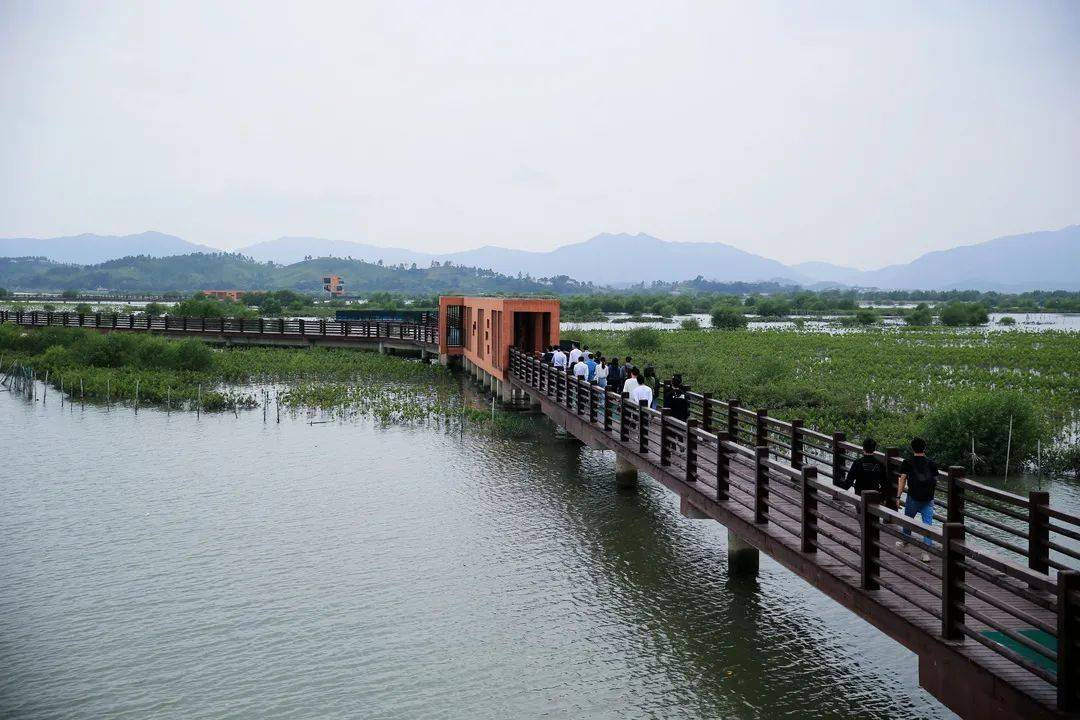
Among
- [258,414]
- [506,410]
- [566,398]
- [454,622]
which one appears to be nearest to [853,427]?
[566,398]

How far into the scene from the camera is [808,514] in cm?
948

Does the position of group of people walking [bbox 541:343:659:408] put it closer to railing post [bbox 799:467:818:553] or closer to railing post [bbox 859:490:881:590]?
railing post [bbox 799:467:818:553]

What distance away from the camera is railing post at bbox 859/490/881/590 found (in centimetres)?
831

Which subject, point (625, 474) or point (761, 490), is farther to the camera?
point (625, 474)

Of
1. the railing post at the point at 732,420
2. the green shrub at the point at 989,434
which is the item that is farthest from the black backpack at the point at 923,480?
the green shrub at the point at 989,434

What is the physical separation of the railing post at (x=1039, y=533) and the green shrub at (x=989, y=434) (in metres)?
11.7

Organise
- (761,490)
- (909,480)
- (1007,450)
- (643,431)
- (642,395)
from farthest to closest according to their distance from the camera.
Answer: (1007,450), (642,395), (643,431), (761,490), (909,480)

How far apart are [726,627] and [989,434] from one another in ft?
37.8

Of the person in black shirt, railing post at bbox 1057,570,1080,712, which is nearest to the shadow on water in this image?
the person in black shirt

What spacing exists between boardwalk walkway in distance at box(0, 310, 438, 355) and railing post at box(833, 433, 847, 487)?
3150 centimetres

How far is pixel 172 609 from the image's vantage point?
11.8 meters

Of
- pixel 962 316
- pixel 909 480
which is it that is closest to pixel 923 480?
pixel 909 480

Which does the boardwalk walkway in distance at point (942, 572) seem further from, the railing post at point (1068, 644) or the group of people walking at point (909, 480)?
the group of people walking at point (909, 480)

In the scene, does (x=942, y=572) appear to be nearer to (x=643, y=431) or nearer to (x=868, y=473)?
(x=868, y=473)
